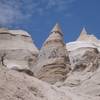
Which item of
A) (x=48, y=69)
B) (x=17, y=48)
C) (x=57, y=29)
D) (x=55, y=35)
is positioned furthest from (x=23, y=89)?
(x=17, y=48)

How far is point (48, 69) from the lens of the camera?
3175 cm

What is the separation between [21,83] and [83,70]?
9.01 meters

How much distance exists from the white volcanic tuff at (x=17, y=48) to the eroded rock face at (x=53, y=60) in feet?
17.6

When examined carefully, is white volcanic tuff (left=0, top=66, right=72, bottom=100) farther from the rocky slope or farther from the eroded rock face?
the eroded rock face

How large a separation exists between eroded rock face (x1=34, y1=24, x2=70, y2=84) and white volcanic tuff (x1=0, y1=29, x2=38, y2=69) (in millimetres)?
5376

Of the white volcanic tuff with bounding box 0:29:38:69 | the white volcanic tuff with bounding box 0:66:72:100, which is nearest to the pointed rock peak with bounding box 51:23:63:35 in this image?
the white volcanic tuff with bounding box 0:29:38:69

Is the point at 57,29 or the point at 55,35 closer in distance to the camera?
the point at 55,35

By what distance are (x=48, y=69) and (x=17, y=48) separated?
1374 cm

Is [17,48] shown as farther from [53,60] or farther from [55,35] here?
[53,60]

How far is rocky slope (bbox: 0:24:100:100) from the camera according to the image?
13711 mm

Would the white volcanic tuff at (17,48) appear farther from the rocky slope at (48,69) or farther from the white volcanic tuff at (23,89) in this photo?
the white volcanic tuff at (23,89)

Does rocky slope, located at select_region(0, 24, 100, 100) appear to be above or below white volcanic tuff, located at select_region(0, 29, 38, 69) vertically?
below

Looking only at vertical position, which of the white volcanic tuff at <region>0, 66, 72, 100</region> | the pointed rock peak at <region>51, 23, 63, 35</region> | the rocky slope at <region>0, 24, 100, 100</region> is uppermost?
the pointed rock peak at <region>51, 23, 63, 35</region>

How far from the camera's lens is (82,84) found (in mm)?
19125
